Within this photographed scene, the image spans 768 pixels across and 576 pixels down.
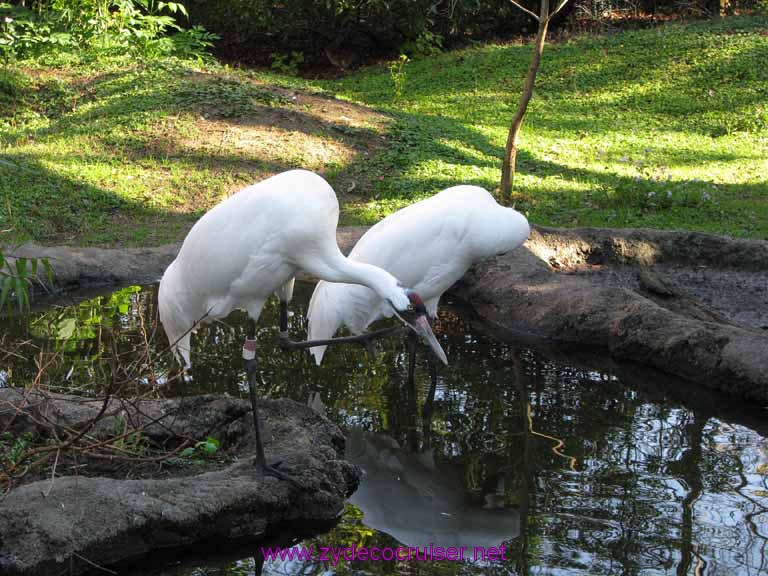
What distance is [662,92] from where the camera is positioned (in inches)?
522

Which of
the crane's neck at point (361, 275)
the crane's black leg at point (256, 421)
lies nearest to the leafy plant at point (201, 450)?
the crane's black leg at point (256, 421)

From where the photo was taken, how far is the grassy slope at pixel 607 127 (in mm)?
9133

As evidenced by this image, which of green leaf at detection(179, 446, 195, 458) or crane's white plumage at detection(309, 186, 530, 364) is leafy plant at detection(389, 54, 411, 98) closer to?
crane's white plumage at detection(309, 186, 530, 364)

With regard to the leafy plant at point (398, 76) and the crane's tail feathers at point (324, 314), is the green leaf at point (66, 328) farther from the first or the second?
the leafy plant at point (398, 76)

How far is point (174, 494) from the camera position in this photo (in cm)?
358

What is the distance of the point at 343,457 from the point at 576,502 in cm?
109

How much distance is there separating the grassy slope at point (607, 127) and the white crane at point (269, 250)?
423 centimetres

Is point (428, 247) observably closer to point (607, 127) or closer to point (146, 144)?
point (146, 144)

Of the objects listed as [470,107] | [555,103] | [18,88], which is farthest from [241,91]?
[555,103]

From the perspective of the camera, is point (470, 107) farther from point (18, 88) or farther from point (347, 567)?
point (347, 567)

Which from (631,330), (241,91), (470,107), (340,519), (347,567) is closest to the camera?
(347,567)

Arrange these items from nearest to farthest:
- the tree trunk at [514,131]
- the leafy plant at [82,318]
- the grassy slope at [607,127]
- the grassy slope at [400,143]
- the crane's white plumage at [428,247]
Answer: the crane's white plumage at [428,247]
the leafy plant at [82,318]
the tree trunk at [514,131]
the grassy slope at [400,143]
the grassy slope at [607,127]

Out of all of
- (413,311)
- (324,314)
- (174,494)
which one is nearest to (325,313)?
(324,314)

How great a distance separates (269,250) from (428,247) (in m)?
1.42
